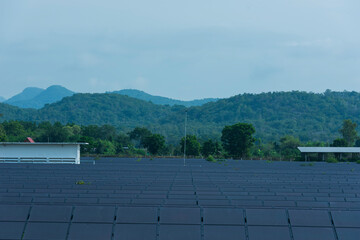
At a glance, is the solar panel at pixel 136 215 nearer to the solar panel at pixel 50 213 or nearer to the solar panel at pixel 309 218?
the solar panel at pixel 50 213

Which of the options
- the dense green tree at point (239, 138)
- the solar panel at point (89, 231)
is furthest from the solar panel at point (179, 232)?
the dense green tree at point (239, 138)

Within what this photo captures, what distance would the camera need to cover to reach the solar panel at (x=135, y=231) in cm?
902

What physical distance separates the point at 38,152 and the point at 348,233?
34181mm

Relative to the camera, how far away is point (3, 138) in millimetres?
77188

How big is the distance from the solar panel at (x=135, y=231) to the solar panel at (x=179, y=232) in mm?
204

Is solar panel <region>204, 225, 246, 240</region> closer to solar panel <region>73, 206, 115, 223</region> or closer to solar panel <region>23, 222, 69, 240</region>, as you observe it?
solar panel <region>73, 206, 115, 223</region>

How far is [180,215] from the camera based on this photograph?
9.63 meters

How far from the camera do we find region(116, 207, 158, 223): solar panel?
31.0 feet

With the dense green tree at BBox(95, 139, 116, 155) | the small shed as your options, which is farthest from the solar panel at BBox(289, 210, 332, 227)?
the dense green tree at BBox(95, 139, 116, 155)

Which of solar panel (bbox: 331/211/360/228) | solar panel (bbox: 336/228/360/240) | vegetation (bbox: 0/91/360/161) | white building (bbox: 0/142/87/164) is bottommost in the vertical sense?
solar panel (bbox: 336/228/360/240)

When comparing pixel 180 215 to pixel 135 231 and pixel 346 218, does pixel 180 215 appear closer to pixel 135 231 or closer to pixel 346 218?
pixel 135 231

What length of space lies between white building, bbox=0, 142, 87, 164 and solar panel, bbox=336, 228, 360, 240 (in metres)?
32.6

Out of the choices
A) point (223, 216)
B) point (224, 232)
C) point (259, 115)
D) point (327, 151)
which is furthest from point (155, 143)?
point (259, 115)

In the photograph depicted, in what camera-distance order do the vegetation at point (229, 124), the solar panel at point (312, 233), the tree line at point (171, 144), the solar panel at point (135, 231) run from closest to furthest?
the solar panel at point (135, 231) < the solar panel at point (312, 233) < the tree line at point (171, 144) < the vegetation at point (229, 124)
